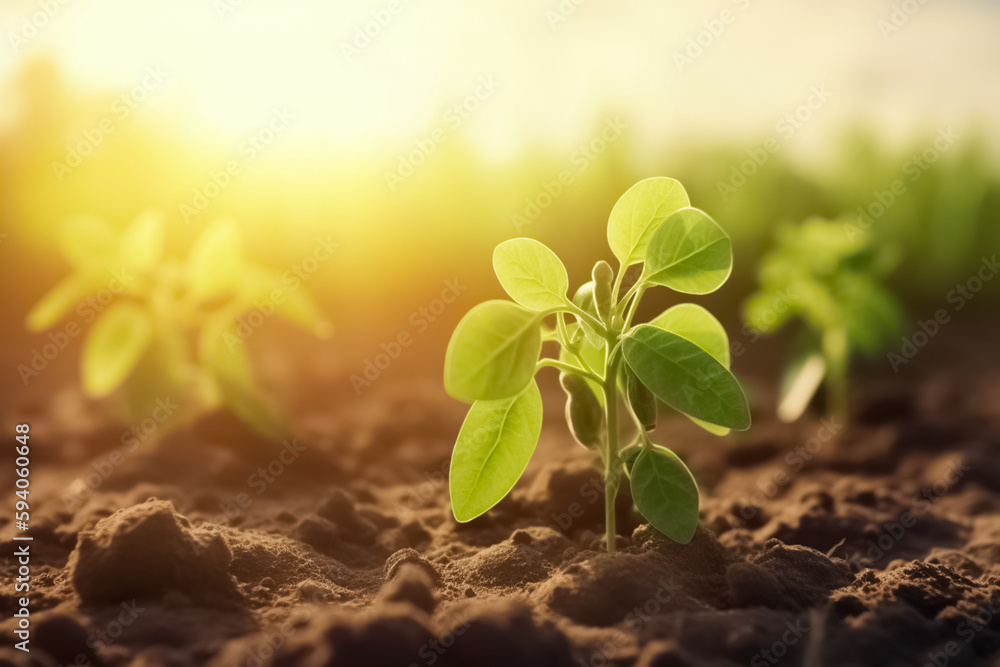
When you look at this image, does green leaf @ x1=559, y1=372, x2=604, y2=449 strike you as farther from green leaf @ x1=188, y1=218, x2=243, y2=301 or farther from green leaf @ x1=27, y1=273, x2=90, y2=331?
green leaf @ x1=27, y1=273, x2=90, y2=331

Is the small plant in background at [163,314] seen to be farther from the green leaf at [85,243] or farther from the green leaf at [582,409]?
the green leaf at [582,409]

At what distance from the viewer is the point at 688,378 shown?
1.19 metres

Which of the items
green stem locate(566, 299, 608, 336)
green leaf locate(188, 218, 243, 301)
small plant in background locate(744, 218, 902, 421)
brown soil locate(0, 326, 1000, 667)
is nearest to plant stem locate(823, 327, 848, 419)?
small plant in background locate(744, 218, 902, 421)

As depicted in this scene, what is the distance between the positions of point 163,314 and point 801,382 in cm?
→ 234

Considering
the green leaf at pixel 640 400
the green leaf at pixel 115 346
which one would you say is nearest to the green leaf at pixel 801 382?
the green leaf at pixel 640 400

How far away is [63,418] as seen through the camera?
2.74 m

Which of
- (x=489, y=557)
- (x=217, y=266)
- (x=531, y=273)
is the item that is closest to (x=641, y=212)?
(x=531, y=273)

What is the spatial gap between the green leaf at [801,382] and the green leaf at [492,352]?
1.80 meters

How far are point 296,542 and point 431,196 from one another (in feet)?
10.2

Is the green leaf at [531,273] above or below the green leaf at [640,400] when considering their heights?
above

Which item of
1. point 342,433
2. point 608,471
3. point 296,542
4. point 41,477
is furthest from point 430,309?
point 608,471

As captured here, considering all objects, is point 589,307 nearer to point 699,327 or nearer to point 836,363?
point 699,327

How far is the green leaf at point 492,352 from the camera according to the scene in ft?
3.72

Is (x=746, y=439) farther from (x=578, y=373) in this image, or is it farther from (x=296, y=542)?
(x=296, y=542)
